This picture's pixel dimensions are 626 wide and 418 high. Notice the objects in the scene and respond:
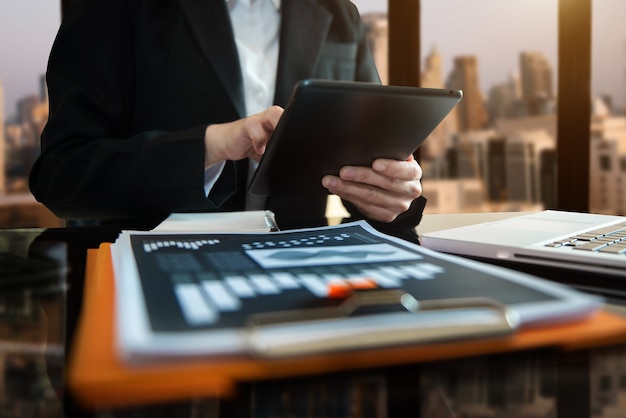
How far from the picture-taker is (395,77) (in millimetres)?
2516

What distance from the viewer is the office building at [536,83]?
8.67 ft

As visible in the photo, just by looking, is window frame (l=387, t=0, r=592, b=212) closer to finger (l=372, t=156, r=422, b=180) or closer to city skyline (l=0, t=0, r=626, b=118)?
city skyline (l=0, t=0, r=626, b=118)

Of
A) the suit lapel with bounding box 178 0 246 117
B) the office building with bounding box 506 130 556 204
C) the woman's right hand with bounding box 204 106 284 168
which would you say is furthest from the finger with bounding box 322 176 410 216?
the office building with bounding box 506 130 556 204

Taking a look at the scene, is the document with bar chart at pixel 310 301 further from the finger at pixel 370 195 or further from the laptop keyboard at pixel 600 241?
the finger at pixel 370 195

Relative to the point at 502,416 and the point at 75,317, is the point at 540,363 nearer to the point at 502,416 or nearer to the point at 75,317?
the point at 502,416

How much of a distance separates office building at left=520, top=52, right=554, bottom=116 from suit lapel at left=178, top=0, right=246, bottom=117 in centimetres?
206

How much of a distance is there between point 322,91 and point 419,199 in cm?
39

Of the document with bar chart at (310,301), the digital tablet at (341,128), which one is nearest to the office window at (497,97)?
the digital tablet at (341,128)

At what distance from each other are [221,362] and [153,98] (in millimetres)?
1022

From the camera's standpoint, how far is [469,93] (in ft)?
9.14

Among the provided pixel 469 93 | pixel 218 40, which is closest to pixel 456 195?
pixel 469 93

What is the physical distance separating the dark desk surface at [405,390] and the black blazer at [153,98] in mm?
555

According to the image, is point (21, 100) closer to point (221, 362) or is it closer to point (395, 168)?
point (395, 168)

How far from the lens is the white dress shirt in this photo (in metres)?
1.21
